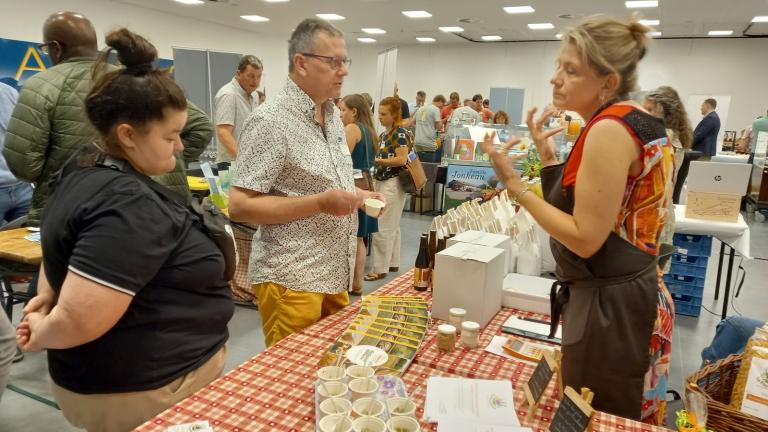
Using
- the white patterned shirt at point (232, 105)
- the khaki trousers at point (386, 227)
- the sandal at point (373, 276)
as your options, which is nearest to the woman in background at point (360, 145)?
the khaki trousers at point (386, 227)

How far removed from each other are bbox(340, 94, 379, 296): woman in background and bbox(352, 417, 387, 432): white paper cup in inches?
118

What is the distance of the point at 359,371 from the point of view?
1274 mm

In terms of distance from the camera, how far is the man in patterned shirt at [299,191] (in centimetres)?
165

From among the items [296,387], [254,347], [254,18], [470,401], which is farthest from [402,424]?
[254,18]

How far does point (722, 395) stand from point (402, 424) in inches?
44.3

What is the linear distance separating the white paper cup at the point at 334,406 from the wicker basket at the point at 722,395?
3.06 feet

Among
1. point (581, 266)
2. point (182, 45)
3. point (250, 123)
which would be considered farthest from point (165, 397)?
point (182, 45)

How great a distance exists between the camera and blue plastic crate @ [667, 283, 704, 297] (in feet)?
13.6

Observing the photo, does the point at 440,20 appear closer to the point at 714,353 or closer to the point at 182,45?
the point at 182,45

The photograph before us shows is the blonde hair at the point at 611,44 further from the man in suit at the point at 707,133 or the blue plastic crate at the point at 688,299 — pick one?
the man in suit at the point at 707,133

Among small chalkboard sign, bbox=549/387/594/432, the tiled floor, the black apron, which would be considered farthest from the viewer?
the tiled floor

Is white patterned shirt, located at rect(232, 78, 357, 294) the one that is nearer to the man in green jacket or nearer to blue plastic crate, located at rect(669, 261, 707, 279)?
the man in green jacket

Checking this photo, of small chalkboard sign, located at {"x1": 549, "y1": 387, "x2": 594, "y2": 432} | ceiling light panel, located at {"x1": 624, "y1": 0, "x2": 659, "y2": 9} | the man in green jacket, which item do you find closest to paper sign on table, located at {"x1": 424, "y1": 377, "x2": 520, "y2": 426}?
small chalkboard sign, located at {"x1": 549, "y1": 387, "x2": 594, "y2": 432}

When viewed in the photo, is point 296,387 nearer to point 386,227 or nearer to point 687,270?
point 386,227
